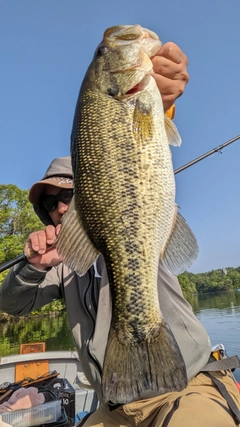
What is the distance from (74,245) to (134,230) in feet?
1.15

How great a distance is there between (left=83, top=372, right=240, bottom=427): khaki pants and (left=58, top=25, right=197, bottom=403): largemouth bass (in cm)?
36

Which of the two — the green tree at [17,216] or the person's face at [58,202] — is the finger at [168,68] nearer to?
the person's face at [58,202]

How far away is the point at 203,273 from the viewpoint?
9669cm

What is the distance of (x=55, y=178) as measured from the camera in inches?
117

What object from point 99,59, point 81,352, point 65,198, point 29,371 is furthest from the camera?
point 29,371

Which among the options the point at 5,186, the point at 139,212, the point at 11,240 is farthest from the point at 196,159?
the point at 5,186

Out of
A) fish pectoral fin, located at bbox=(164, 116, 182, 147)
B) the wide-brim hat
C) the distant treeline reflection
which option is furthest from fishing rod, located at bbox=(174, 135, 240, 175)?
the distant treeline reflection

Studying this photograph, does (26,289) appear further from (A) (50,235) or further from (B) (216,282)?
(B) (216,282)

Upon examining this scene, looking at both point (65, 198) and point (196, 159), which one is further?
point (196, 159)

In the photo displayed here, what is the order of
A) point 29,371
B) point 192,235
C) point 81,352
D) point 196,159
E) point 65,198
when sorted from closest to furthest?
point 192,235 → point 81,352 → point 65,198 → point 196,159 → point 29,371

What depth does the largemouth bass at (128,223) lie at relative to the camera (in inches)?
69.1

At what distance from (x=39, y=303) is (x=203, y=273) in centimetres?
9820

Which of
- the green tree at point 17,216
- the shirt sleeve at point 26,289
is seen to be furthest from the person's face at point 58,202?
the green tree at point 17,216

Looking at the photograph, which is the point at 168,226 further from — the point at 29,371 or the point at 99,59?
the point at 29,371
